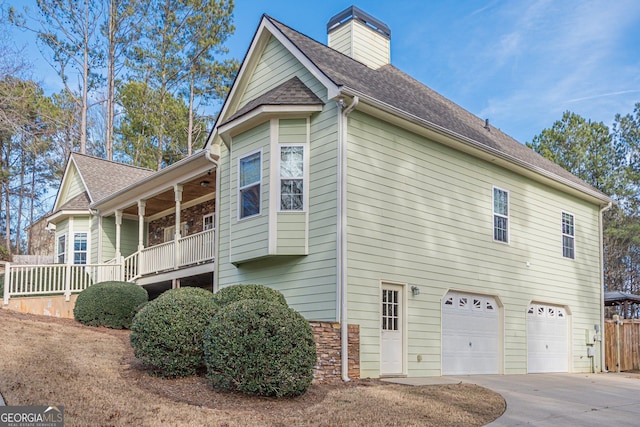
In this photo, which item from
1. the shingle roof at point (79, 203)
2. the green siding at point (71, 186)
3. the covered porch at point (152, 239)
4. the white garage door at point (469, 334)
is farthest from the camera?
the green siding at point (71, 186)

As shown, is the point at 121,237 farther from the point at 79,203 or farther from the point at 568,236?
the point at 568,236

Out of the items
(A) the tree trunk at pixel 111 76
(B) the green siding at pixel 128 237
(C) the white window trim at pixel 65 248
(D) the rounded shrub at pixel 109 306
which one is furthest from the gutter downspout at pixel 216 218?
(A) the tree trunk at pixel 111 76

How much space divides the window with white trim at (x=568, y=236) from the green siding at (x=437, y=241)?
0.23m

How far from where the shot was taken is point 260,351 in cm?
864

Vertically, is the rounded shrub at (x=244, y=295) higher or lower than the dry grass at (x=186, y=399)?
higher

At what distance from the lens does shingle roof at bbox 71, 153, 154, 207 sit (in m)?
22.5

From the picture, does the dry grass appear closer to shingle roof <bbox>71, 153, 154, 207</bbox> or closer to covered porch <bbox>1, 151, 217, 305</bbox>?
covered porch <bbox>1, 151, 217, 305</bbox>

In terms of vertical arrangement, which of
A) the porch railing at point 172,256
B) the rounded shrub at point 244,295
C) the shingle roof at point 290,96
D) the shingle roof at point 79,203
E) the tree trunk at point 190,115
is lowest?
the rounded shrub at point 244,295

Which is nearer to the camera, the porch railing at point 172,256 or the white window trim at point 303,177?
the white window trim at point 303,177

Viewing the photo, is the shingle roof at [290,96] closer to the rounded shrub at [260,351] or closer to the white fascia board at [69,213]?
the rounded shrub at [260,351]

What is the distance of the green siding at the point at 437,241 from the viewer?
11.8 metres

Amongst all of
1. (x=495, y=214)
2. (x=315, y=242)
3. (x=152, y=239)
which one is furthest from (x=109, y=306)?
(x=495, y=214)

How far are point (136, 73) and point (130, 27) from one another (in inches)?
90.0

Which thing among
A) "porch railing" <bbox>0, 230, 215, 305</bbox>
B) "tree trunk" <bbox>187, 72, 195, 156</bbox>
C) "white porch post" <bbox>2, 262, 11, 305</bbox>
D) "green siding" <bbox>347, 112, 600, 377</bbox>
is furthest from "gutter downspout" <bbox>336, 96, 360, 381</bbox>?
"tree trunk" <bbox>187, 72, 195, 156</bbox>
